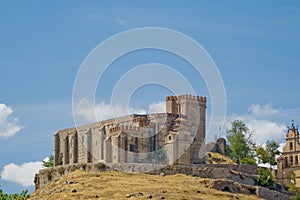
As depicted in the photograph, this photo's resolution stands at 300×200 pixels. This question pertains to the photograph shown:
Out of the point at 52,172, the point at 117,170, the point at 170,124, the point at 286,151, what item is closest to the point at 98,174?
the point at 117,170

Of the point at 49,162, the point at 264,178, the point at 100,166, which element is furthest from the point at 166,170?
the point at 49,162

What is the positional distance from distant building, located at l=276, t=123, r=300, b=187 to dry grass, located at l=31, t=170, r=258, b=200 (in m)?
25.1

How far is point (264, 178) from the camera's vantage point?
125500mm

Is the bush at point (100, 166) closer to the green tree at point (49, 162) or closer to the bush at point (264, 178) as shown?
the bush at point (264, 178)

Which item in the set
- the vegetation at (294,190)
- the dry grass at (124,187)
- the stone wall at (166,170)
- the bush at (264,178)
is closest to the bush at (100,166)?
the stone wall at (166,170)

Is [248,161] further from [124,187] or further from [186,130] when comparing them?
[124,187]

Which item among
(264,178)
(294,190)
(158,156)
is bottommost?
(294,190)

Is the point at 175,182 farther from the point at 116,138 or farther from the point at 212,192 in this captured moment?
the point at 116,138

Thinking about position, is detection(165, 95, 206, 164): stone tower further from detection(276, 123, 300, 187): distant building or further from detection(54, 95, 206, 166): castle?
detection(276, 123, 300, 187): distant building

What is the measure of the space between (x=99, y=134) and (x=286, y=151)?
29.8 meters

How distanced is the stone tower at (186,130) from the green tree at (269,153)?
13.0m

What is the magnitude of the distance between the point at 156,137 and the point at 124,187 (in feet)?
77.4

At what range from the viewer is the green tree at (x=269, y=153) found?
142 m

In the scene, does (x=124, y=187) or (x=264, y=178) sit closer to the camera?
(x=124, y=187)
